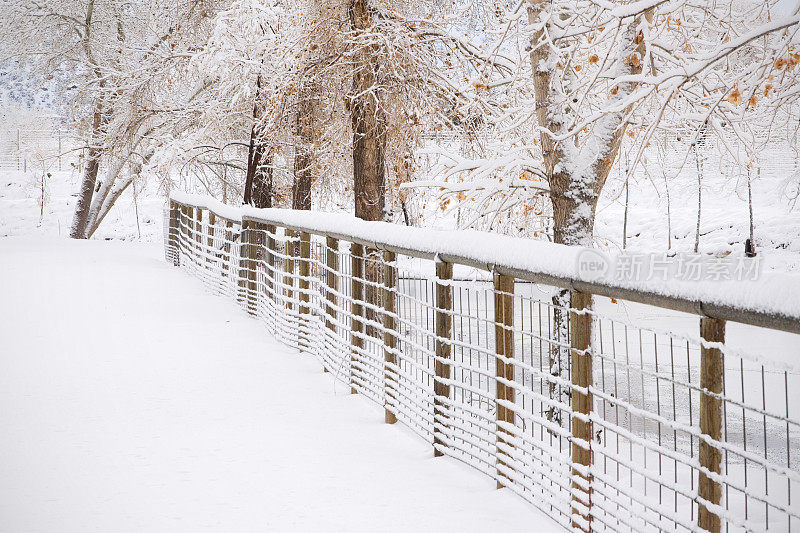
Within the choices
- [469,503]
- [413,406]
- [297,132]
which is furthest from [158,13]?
[469,503]

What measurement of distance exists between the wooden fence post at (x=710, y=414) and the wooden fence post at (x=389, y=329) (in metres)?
2.85

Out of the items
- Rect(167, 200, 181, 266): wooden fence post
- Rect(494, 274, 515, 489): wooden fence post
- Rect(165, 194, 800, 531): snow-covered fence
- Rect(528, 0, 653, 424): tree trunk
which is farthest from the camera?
Rect(167, 200, 181, 266): wooden fence post

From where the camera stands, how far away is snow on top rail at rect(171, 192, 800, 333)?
2498mm

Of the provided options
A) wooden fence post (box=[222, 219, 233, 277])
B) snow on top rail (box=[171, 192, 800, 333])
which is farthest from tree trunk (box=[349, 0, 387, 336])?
snow on top rail (box=[171, 192, 800, 333])

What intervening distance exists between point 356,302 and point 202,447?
5.66 ft

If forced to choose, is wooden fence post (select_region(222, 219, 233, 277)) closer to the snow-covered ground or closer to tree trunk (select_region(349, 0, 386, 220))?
tree trunk (select_region(349, 0, 386, 220))

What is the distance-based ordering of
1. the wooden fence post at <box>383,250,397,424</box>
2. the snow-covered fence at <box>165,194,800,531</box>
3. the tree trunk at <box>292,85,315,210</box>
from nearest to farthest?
the snow-covered fence at <box>165,194,800,531</box> → the wooden fence post at <box>383,250,397,424</box> → the tree trunk at <box>292,85,315,210</box>

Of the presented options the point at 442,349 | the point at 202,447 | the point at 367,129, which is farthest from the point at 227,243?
the point at 442,349

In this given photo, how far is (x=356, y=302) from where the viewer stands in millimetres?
6344

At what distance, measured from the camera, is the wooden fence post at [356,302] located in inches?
249

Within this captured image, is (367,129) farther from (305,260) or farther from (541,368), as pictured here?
(541,368)

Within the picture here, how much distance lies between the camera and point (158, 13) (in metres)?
24.6

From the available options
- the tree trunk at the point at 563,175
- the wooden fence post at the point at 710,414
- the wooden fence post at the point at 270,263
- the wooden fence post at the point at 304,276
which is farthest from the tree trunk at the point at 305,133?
the wooden fence post at the point at 710,414

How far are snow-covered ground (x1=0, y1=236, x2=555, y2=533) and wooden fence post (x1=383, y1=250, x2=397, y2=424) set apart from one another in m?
0.18
